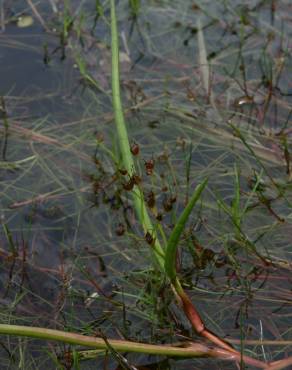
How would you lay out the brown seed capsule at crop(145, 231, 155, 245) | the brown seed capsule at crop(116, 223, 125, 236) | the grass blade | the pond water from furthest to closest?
the brown seed capsule at crop(116, 223, 125, 236) < the pond water < the brown seed capsule at crop(145, 231, 155, 245) < the grass blade

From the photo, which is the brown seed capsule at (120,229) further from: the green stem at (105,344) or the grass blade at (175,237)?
the green stem at (105,344)

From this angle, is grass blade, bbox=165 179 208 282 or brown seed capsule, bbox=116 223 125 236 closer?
grass blade, bbox=165 179 208 282

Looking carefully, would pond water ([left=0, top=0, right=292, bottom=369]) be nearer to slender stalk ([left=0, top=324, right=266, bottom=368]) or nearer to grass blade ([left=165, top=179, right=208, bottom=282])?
slender stalk ([left=0, top=324, right=266, bottom=368])

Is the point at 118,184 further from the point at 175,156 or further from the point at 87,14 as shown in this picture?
the point at 87,14

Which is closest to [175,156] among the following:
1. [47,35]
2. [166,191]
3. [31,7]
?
[166,191]

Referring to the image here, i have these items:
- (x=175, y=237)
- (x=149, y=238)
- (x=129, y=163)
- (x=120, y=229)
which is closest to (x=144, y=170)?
(x=120, y=229)

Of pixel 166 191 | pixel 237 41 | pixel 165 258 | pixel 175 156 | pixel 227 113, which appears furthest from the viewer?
pixel 237 41

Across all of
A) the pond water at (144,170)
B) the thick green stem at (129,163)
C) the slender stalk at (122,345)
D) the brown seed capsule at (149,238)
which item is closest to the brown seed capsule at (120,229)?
the pond water at (144,170)

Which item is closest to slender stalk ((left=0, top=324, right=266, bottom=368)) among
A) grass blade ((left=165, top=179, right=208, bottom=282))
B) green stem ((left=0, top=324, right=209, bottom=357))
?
green stem ((left=0, top=324, right=209, bottom=357))

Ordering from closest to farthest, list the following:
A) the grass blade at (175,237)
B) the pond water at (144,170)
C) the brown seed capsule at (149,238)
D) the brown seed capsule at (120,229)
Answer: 1. the grass blade at (175,237)
2. the brown seed capsule at (149,238)
3. the pond water at (144,170)
4. the brown seed capsule at (120,229)
